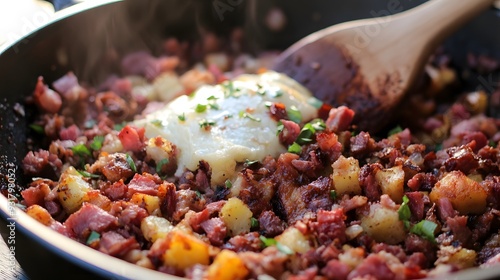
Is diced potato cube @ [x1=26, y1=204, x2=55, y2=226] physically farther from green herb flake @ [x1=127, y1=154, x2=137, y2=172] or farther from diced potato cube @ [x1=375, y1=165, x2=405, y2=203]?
diced potato cube @ [x1=375, y1=165, x2=405, y2=203]

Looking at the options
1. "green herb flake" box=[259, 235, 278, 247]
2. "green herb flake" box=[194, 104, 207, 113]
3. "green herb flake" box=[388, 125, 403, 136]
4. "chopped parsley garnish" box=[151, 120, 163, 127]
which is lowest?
"green herb flake" box=[388, 125, 403, 136]

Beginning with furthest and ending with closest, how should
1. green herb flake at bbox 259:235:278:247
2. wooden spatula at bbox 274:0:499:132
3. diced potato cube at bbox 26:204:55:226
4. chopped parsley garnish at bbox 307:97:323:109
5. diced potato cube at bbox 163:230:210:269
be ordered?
wooden spatula at bbox 274:0:499:132
chopped parsley garnish at bbox 307:97:323:109
diced potato cube at bbox 26:204:55:226
green herb flake at bbox 259:235:278:247
diced potato cube at bbox 163:230:210:269

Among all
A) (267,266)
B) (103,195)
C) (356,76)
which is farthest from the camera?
(356,76)

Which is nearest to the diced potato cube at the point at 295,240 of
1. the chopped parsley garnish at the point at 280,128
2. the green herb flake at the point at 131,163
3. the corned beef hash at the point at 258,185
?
the corned beef hash at the point at 258,185

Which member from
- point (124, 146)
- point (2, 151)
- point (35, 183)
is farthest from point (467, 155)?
point (2, 151)

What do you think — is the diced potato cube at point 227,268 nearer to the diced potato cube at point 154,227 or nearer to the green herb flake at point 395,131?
the diced potato cube at point 154,227

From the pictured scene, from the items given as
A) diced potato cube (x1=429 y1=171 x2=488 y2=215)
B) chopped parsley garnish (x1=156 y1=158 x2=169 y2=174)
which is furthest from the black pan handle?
diced potato cube (x1=429 y1=171 x2=488 y2=215)

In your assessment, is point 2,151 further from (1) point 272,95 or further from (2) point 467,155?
(2) point 467,155
